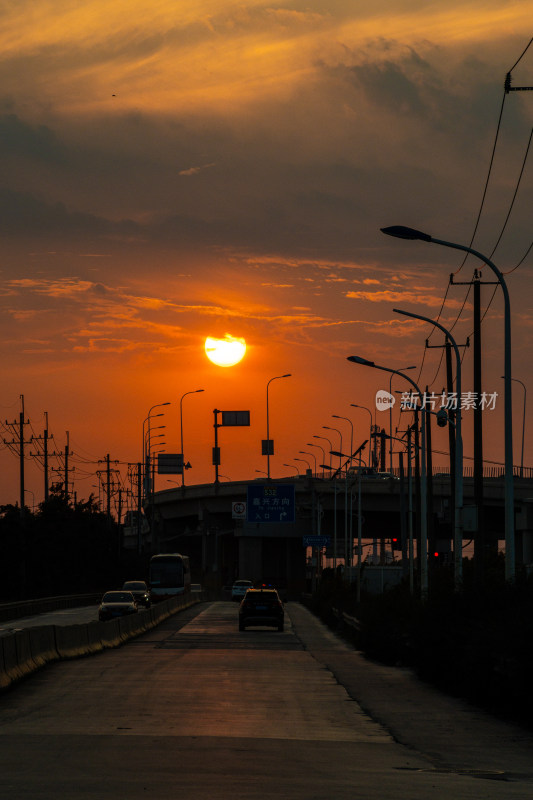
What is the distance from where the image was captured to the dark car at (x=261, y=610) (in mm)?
50031

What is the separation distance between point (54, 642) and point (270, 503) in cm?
5952

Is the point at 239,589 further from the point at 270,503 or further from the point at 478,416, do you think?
the point at 478,416

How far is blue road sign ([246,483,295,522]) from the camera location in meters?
85.2

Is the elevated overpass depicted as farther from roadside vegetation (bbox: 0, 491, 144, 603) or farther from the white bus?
the white bus

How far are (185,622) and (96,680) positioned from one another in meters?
34.7

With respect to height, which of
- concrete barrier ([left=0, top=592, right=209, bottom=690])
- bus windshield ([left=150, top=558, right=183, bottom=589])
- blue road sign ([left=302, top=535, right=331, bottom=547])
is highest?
blue road sign ([left=302, top=535, right=331, bottom=547])

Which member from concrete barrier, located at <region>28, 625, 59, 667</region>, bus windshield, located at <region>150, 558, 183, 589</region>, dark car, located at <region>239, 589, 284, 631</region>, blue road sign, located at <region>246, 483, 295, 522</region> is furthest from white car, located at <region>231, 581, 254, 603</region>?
concrete barrier, located at <region>28, 625, 59, 667</region>

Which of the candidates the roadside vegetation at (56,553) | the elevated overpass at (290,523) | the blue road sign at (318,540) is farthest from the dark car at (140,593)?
the blue road sign at (318,540)

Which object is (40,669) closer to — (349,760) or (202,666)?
(202,666)

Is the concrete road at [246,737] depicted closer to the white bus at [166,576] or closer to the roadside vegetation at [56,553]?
the white bus at [166,576]

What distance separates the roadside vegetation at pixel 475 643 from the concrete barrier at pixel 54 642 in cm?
771

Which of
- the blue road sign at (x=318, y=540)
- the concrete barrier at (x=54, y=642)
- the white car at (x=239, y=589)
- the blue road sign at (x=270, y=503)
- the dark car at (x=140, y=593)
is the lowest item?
the white car at (x=239, y=589)

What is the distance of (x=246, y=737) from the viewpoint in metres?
14.6

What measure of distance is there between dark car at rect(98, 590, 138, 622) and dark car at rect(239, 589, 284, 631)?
30.2ft
